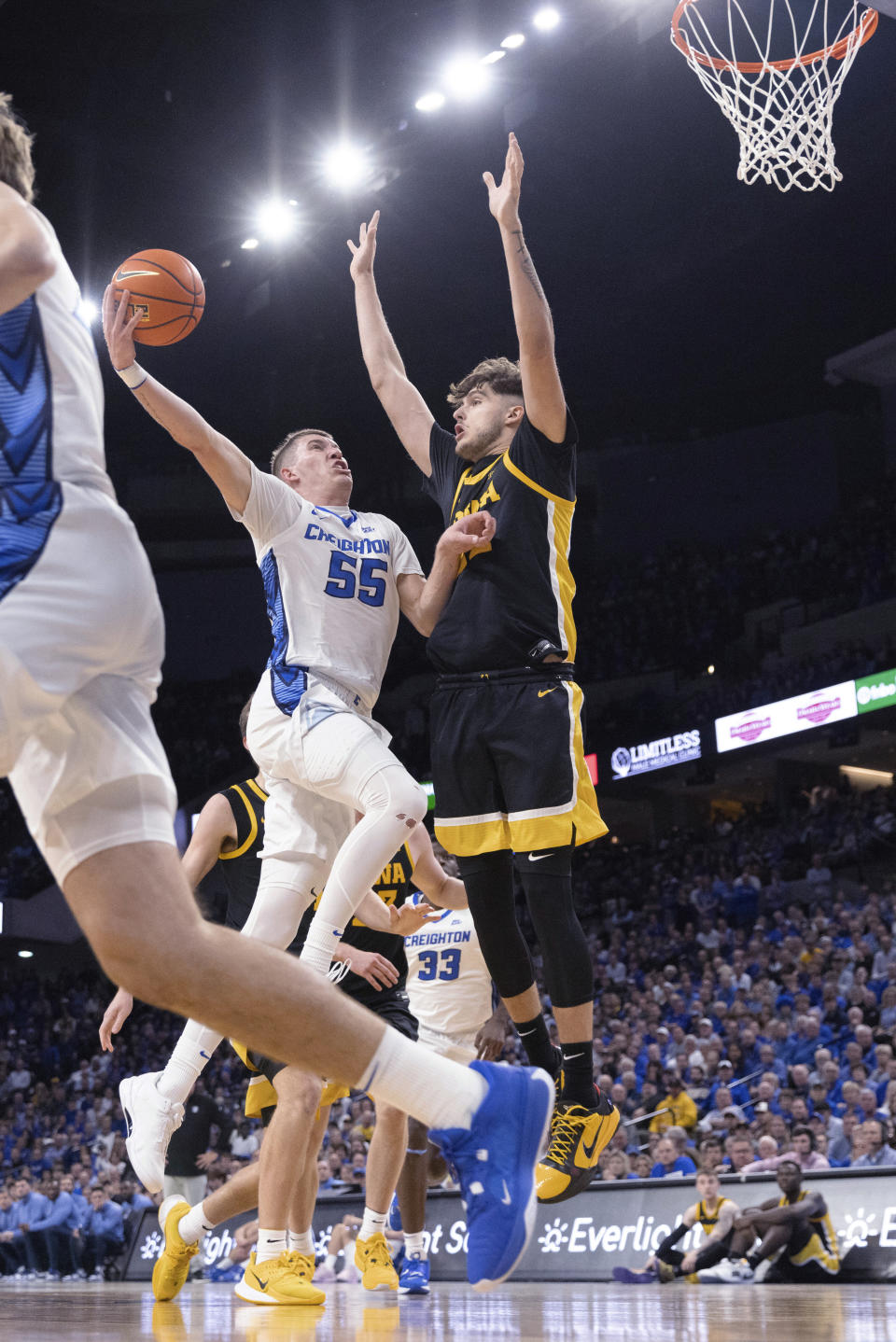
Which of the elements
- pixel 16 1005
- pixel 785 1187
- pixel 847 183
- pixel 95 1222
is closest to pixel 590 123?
pixel 847 183

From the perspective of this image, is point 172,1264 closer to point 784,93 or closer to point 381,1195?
point 381,1195

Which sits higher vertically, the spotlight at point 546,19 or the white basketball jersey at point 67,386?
the spotlight at point 546,19

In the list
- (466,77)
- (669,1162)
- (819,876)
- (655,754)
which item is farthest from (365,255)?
(655,754)

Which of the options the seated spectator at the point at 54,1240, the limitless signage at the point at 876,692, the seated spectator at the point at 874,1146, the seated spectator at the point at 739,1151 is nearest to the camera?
the seated spectator at the point at 874,1146

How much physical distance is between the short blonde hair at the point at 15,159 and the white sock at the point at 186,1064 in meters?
3.09

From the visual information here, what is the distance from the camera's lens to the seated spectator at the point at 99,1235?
1573 cm

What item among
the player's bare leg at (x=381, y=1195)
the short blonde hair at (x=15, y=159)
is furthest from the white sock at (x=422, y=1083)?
the player's bare leg at (x=381, y=1195)

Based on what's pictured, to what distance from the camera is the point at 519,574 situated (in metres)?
4.89

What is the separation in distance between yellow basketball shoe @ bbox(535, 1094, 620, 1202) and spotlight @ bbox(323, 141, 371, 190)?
625 inches

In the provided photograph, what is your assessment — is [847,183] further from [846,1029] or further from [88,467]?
[88,467]

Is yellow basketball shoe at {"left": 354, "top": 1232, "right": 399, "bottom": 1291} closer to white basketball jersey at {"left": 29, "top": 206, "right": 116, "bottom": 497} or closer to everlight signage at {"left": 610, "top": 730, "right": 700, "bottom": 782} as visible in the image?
white basketball jersey at {"left": 29, "top": 206, "right": 116, "bottom": 497}

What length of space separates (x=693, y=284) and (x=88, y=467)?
22647 millimetres

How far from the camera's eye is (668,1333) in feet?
9.61

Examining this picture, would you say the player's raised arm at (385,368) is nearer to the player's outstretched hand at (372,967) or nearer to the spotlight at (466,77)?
the player's outstretched hand at (372,967)
